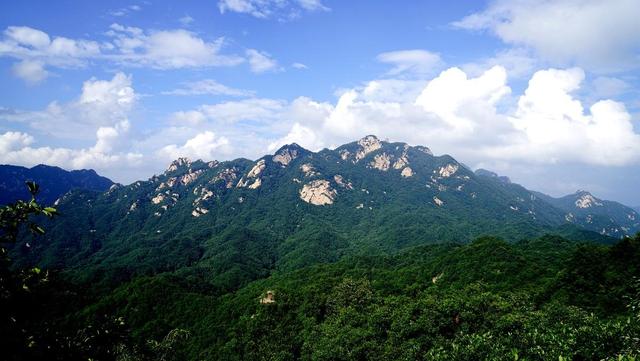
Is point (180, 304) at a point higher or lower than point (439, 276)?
lower

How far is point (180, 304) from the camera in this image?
18712cm

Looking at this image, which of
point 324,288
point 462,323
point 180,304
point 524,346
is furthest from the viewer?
point 180,304

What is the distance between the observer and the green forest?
13367mm

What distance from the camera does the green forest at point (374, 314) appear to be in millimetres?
13367

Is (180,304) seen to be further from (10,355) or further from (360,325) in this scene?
(10,355)

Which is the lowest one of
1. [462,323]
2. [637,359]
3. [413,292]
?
[413,292]

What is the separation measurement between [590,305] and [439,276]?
248ft

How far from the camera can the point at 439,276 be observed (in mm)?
154125

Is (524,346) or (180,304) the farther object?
(180,304)

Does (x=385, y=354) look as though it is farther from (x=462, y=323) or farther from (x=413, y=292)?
(x=413, y=292)

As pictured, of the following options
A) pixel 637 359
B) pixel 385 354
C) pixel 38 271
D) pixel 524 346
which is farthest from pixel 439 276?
pixel 38 271

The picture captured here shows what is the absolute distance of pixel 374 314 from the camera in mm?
91312

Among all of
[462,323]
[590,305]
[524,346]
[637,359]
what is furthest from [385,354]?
[637,359]

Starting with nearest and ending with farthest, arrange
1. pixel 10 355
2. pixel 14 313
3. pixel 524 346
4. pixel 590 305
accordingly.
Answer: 1. pixel 10 355
2. pixel 14 313
3. pixel 524 346
4. pixel 590 305
